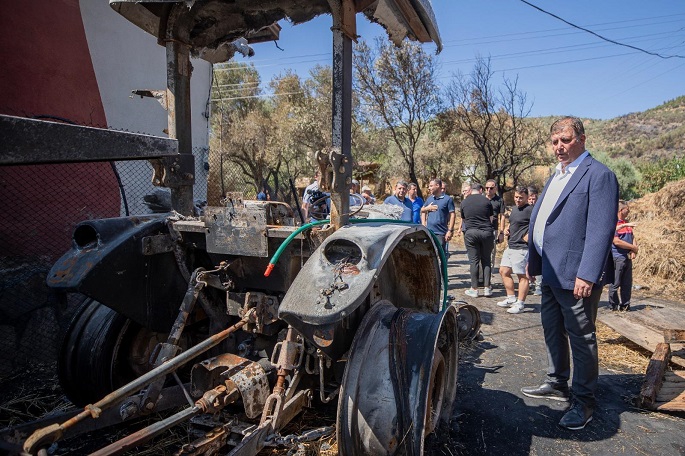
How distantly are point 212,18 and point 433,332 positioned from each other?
2623 millimetres

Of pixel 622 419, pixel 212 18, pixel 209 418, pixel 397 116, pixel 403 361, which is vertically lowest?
pixel 622 419

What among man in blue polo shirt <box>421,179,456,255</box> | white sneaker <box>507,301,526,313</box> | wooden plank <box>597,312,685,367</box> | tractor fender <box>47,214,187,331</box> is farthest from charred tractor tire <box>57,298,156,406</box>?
man in blue polo shirt <box>421,179,456,255</box>

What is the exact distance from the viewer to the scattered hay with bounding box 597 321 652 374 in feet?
14.6

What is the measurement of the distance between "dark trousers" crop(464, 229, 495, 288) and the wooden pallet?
316 cm

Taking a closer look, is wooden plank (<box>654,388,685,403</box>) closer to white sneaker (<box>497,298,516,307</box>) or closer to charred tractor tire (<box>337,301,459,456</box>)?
charred tractor tire (<box>337,301,459,456</box>)

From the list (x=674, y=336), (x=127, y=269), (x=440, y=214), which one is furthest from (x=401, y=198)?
(x=127, y=269)

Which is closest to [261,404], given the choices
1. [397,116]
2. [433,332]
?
[433,332]

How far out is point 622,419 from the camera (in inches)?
134

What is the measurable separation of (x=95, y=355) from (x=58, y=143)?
2.08 metres

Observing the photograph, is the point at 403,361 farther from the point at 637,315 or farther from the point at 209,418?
the point at 637,315

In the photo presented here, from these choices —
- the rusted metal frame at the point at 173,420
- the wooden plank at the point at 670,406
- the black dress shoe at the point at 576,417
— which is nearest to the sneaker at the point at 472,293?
the wooden plank at the point at 670,406

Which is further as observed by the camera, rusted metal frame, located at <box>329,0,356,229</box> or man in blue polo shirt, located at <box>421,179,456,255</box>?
man in blue polo shirt, located at <box>421,179,456,255</box>

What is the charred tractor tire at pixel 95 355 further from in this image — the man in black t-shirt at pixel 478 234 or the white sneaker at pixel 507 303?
the man in black t-shirt at pixel 478 234

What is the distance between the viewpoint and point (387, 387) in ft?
7.22
